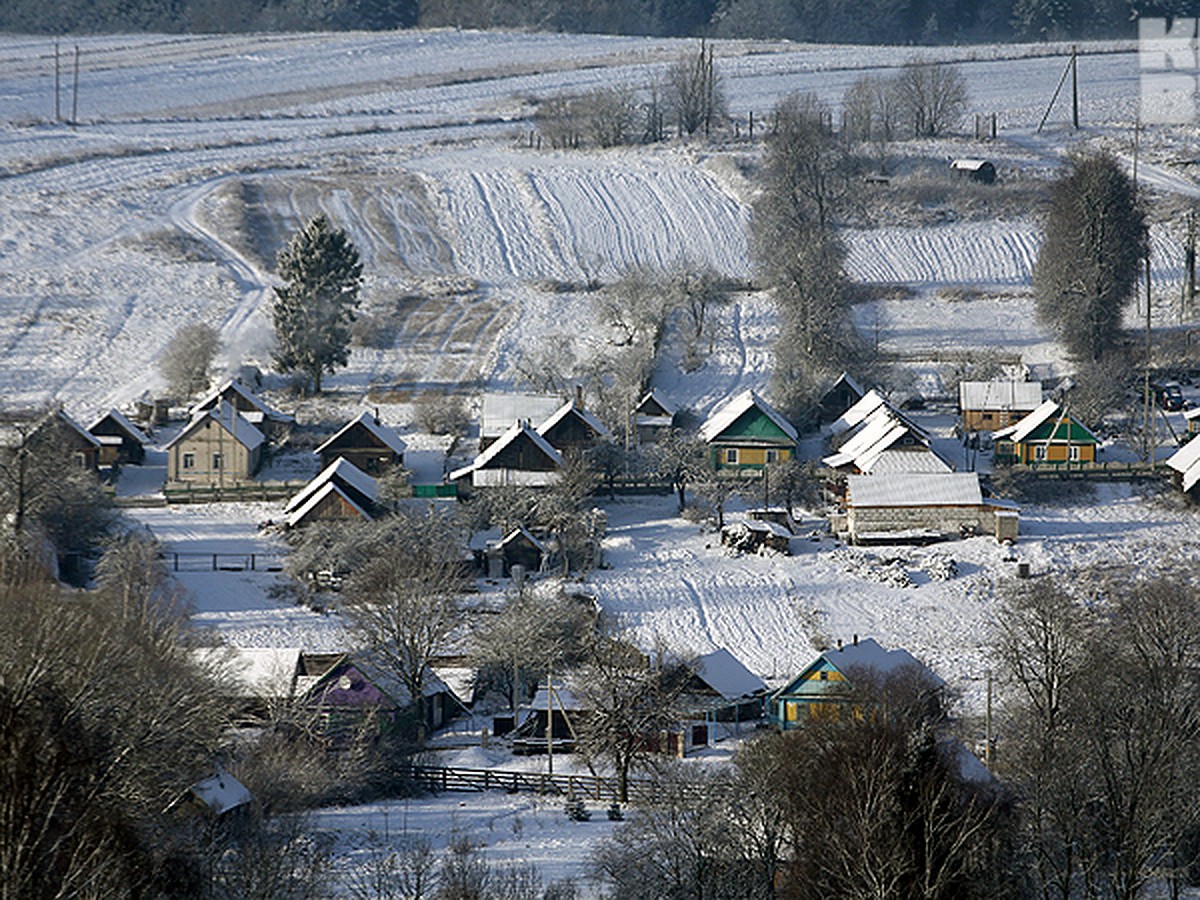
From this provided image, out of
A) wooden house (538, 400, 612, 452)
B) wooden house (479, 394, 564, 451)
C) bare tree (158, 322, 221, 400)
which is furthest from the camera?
bare tree (158, 322, 221, 400)

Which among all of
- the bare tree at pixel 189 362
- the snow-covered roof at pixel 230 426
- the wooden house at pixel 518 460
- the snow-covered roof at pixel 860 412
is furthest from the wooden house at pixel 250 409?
the snow-covered roof at pixel 860 412

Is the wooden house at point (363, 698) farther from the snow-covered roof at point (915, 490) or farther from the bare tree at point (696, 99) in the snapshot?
the bare tree at point (696, 99)

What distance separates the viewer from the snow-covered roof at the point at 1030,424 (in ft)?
153

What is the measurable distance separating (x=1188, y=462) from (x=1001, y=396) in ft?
22.7

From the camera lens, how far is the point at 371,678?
106 feet

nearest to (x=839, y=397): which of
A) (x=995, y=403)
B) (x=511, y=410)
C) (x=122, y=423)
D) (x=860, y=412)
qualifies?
(x=860, y=412)

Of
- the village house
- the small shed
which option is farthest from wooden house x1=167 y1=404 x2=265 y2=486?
the small shed

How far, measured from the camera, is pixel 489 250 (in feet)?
229

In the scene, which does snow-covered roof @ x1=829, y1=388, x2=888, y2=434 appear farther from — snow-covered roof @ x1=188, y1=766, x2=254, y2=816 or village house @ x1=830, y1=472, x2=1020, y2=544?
snow-covered roof @ x1=188, y1=766, x2=254, y2=816

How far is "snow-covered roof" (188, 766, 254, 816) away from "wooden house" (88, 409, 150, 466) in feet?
74.2

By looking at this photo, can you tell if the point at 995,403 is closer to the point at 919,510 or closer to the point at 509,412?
the point at 919,510

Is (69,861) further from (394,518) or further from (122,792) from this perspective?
(394,518)

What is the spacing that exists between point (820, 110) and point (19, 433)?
42.1m

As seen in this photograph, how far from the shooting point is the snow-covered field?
1516 inches
